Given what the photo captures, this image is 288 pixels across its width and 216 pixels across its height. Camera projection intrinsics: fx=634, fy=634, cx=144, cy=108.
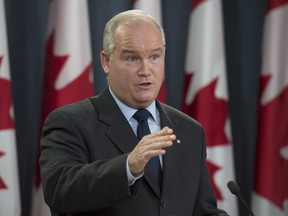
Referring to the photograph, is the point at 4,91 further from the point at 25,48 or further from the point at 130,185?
the point at 130,185

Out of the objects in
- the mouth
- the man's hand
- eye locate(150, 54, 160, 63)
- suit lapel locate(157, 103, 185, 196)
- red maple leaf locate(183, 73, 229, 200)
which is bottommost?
red maple leaf locate(183, 73, 229, 200)

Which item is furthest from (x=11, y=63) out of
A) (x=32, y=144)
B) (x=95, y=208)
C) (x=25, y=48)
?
(x=95, y=208)

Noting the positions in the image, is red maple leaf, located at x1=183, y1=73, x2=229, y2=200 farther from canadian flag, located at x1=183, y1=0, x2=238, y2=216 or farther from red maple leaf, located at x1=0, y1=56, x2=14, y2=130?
red maple leaf, located at x1=0, y1=56, x2=14, y2=130

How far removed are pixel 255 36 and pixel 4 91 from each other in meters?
1.51

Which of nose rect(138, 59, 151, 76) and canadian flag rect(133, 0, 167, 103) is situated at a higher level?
nose rect(138, 59, 151, 76)

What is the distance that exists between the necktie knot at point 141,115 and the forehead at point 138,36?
0.70 feet

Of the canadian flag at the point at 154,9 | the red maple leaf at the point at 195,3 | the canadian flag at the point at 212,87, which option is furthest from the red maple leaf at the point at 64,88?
the red maple leaf at the point at 195,3

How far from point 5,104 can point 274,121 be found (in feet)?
4.78

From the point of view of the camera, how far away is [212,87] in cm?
344

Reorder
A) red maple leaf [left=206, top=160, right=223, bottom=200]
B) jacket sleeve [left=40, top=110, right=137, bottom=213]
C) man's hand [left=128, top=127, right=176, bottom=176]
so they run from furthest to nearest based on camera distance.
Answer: red maple leaf [left=206, top=160, right=223, bottom=200] < jacket sleeve [left=40, top=110, right=137, bottom=213] < man's hand [left=128, top=127, right=176, bottom=176]

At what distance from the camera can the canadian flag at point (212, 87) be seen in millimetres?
3418

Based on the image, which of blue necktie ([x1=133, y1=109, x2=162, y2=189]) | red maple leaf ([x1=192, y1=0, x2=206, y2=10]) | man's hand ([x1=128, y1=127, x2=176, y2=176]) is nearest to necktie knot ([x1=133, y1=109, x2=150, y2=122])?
blue necktie ([x1=133, y1=109, x2=162, y2=189])

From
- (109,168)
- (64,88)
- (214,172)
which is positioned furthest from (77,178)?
(214,172)

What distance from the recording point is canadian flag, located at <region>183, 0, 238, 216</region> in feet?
11.2
